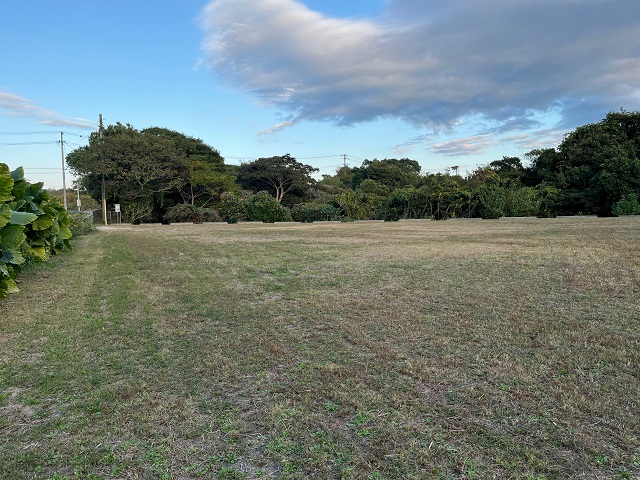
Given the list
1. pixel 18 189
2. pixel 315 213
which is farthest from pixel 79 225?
pixel 315 213

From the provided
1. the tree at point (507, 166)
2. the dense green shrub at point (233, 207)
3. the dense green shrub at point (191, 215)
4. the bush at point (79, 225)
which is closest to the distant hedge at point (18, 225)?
the bush at point (79, 225)

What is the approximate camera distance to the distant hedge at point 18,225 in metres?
3.88

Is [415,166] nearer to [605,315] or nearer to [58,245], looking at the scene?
[58,245]

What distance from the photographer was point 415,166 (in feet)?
168

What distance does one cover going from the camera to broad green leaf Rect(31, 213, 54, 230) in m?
5.72

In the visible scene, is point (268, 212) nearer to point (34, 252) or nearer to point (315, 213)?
point (315, 213)

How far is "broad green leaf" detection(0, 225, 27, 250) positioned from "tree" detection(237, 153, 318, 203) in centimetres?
3188

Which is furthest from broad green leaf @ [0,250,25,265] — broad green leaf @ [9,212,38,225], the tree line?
the tree line

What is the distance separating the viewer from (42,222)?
18.9 ft

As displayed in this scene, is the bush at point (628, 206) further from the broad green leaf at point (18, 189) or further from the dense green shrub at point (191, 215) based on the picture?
the broad green leaf at point (18, 189)

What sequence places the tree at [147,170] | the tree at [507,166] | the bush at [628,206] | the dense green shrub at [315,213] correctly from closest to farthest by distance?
the bush at [628,206] → the dense green shrub at [315,213] → the tree at [147,170] → the tree at [507,166]

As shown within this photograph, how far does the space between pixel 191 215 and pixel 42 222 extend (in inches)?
946

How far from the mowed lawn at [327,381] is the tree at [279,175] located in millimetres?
31917

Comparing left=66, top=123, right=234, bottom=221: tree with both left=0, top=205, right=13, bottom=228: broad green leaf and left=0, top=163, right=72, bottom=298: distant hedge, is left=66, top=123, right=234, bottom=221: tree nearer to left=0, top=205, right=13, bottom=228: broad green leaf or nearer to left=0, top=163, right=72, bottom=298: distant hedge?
left=0, top=163, right=72, bottom=298: distant hedge
